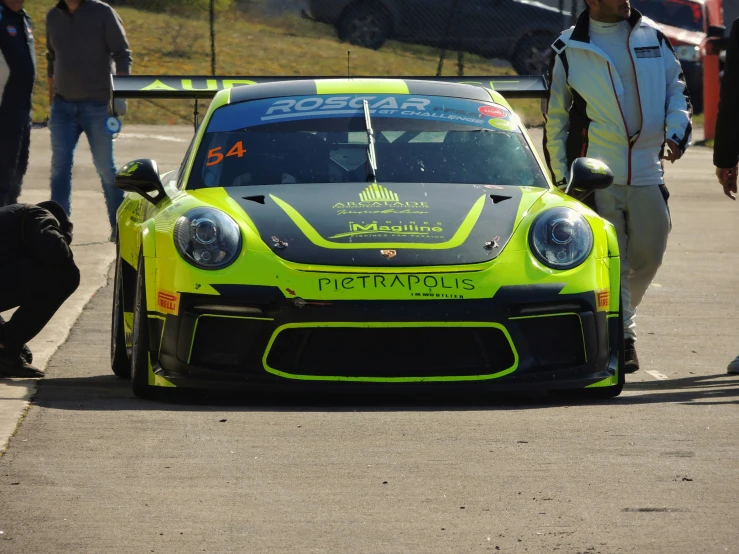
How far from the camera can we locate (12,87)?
32.1 feet

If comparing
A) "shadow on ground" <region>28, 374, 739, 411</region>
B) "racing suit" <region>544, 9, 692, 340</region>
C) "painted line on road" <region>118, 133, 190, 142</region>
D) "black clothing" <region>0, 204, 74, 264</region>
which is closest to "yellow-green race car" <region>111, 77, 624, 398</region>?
"shadow on ground" <region>28, 374, 739, 411</region>

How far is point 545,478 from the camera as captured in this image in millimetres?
4605

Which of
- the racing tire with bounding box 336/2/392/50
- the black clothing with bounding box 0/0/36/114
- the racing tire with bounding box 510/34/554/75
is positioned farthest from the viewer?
the racing tire with bounding box 336/2/392/50

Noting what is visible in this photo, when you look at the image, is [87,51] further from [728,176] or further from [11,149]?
[728,176]

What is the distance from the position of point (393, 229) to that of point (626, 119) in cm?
200

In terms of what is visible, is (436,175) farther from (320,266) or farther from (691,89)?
(691,89)

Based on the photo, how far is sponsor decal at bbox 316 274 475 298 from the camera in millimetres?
5594

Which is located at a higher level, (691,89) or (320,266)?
(320,266)

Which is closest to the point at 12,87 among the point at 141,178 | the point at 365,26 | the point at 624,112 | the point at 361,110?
the point at 361,110

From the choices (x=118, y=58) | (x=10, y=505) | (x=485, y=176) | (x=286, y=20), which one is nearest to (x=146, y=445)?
(x=10, y=505)

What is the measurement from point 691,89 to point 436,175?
1781 centimetres

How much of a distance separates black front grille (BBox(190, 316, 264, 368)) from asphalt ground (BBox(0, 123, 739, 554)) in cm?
18

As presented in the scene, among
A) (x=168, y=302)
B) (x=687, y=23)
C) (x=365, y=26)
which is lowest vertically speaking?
(x=365, y=26)

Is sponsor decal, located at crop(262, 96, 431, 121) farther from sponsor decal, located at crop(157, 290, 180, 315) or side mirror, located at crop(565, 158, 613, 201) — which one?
sponsor decal, located at crop(157, 290, 180, 315)
